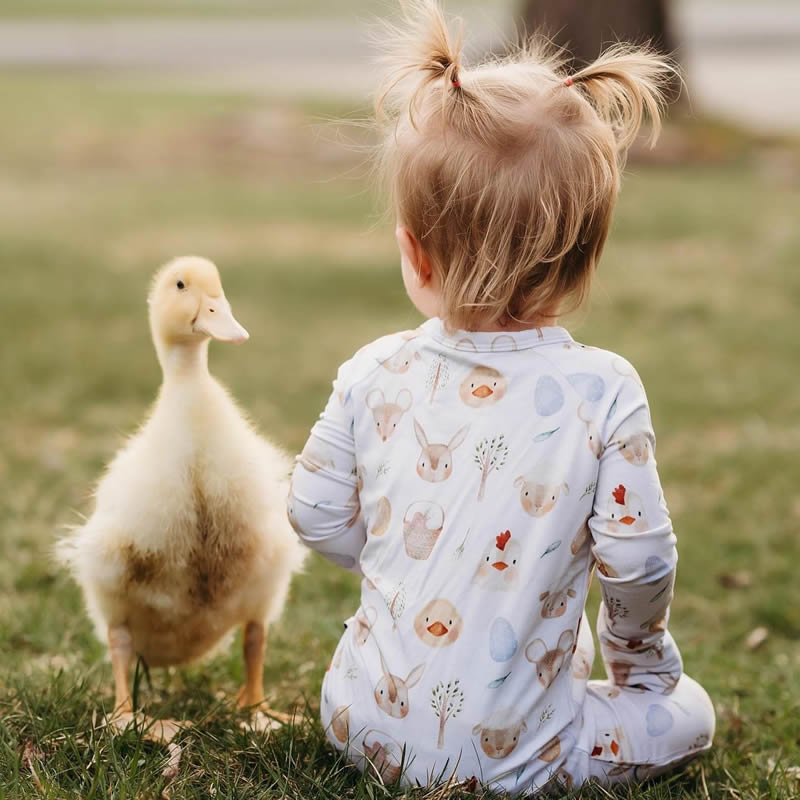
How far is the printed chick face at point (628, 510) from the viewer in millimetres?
2242

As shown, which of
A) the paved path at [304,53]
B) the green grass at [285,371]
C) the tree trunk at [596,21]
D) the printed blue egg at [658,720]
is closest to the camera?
the printed blue egg at [658,720]

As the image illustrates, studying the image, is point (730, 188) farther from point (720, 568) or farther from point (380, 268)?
point (720, 568)

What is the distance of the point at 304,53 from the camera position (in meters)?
25.2

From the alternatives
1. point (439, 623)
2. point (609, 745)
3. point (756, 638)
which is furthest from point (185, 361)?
point (756, 638)

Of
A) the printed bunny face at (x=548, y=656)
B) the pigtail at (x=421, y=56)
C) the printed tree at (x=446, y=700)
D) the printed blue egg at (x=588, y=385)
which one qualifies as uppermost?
the pigtail at (x=421, y=56)

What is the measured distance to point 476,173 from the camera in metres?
2.28

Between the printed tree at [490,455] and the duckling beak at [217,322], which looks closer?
the printed tree at [490,455]

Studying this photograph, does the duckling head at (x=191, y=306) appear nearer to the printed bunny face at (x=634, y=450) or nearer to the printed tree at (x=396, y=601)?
the printed tree at (x=396, y=601)

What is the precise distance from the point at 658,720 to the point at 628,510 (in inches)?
20.5

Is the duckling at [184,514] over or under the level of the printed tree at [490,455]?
under

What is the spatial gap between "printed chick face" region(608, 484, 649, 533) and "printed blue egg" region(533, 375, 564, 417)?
0.63ft

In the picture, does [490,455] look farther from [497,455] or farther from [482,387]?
[482,387]

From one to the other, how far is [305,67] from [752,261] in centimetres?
1482

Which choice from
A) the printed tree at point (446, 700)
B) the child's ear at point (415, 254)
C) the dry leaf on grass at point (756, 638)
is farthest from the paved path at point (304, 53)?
the printed tree at point (446, 700)
